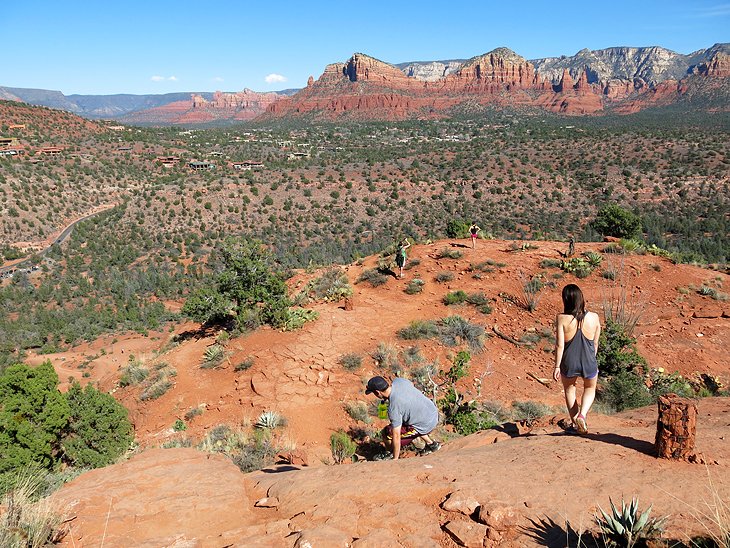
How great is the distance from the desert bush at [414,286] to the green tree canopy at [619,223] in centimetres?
1161

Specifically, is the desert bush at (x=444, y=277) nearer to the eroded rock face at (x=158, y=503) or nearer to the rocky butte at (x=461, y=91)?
the eroded rock face at (x=158, y=503)

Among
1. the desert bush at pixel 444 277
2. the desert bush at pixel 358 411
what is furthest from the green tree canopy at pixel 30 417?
the desert bush at pixel 444 277

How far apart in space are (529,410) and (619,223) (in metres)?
15.3

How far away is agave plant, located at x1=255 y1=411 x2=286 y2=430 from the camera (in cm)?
783

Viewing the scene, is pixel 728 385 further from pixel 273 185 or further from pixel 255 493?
pixel 273 185

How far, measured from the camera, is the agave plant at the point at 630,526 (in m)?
2.85

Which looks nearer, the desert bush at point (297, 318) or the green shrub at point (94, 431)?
the green shrub at point (94, 431)

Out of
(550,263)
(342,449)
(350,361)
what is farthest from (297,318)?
(550,263)

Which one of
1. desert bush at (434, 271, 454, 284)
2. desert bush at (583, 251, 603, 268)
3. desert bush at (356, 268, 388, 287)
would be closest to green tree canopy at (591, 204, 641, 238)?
desert bush at (583, 251, 603, 268)

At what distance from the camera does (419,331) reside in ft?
36.4

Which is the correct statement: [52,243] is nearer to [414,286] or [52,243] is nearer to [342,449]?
[414,286]

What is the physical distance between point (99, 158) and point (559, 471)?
6649 cm

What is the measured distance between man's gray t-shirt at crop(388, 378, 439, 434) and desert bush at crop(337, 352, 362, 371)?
4541 mm

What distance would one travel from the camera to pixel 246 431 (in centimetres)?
787
